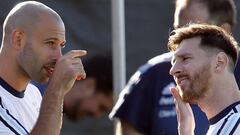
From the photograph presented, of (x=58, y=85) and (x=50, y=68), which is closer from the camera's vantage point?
(x=58, y=85)

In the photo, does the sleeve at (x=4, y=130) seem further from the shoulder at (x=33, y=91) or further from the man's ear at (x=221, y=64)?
the man's ear at (x=221, y=64)

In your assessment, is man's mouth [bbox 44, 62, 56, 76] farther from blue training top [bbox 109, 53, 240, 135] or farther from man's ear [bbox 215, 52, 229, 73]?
blue training top [bbox 109, 53, 240, 135]

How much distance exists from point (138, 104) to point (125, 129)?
0.17 metres

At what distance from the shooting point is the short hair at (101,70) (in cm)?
704

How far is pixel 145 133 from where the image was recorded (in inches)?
239

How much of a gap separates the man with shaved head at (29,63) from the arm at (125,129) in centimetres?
112

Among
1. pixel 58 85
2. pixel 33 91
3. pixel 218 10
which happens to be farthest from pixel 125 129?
pixel 58 85

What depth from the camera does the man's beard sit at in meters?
5.06

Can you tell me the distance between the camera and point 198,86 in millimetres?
5074

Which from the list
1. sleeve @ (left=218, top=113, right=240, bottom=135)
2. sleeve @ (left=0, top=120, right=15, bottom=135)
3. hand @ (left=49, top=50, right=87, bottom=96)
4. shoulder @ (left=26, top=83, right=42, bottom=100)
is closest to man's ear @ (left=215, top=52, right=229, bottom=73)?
sleeve @ (left=218, top=113, right=240, bottom=135)

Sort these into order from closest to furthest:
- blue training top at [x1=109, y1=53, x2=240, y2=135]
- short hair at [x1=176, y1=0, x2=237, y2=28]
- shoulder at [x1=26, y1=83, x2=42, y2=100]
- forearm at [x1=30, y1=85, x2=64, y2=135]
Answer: forearm at [x1=30, y1=85, x2=64, y2=135]
shoulder at [x1=26, y1=83, x2=42, y2=100]
blue training top at [x1=109, y1=53, x2=240, y2=135]
short hair at [x1=176, y1=0, x2=237, y2=28]

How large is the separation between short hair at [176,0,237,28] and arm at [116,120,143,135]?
30.3 inches

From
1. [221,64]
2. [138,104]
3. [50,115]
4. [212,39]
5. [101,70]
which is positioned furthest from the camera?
[101,70]

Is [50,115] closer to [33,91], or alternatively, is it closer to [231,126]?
[33,91]
